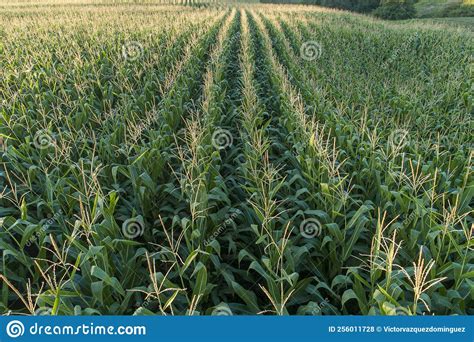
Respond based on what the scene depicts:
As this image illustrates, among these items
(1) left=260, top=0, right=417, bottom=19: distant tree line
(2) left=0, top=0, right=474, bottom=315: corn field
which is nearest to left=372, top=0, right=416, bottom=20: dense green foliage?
(1) left=260, top=0, right=417, bottom=19: distant tree line

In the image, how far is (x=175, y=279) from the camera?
3.29 meters

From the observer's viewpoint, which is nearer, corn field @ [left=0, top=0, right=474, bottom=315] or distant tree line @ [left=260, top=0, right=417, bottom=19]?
corn field @ [left=0, top=0, right=474, bottom=315]

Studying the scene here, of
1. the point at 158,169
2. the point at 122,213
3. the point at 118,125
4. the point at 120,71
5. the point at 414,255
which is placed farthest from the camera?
the point at 120,71

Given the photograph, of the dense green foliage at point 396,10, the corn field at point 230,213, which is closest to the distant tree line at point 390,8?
the dense green foliage at point 396,10

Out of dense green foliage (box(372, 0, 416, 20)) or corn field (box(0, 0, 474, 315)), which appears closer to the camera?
corn field (box(0, 0, 474, 315))

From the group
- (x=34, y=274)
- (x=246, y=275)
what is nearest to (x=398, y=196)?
(x=246, y=275)

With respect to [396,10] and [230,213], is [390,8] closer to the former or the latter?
[396,10]

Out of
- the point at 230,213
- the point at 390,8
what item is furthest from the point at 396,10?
the point at 230,213

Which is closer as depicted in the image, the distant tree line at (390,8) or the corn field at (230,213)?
the corn field at (230,213)

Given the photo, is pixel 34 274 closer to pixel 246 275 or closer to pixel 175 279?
pixel 175 279

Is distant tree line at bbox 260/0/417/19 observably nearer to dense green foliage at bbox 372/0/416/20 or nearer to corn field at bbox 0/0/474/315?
dense green foliage at bbox 372/0/416/20

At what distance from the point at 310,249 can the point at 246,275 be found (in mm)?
740

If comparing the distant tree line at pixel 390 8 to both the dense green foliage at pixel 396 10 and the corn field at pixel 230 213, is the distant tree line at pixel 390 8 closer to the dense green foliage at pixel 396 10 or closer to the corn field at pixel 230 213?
the dense green foliage at pixel 396 10

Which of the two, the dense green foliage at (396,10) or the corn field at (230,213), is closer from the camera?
the corn field at (230,213)
